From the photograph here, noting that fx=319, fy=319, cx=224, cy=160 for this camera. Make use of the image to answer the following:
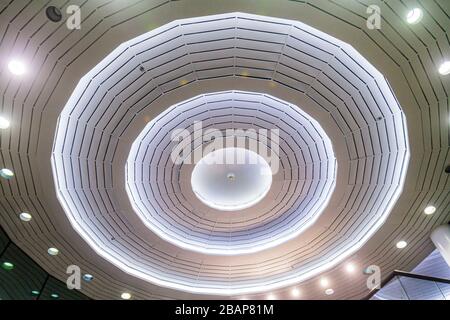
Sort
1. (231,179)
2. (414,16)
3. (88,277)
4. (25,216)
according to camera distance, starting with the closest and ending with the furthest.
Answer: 1. (414,16)
2. (25,216)
3. (231,179)
4. (88,277)

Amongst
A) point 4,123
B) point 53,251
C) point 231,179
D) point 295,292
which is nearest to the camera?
point 4,123

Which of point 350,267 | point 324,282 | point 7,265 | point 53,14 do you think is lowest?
point 7,265

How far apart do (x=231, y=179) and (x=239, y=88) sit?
131 inches

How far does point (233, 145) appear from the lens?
9.41 m

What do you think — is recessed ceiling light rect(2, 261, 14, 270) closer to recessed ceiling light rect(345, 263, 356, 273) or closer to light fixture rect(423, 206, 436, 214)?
recessed ceiling light rect(345, 263, 356, 273)

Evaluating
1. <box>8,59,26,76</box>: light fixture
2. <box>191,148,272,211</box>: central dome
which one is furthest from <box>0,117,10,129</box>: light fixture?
<box>191,148,272,211</box>: central dome

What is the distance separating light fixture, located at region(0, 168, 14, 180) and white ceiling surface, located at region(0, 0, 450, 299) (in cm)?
13

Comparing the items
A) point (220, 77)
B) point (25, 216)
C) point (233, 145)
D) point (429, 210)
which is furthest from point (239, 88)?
point (25, 216)

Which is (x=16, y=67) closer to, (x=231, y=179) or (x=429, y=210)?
(x=231, y=179)

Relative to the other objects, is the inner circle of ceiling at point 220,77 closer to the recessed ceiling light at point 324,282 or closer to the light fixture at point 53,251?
the light fixture at point 53,251

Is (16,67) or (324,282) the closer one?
(16,67)

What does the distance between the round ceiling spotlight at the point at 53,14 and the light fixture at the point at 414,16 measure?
5.98 m

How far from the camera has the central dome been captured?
9570mm

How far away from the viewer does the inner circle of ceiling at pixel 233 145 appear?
848 cm
